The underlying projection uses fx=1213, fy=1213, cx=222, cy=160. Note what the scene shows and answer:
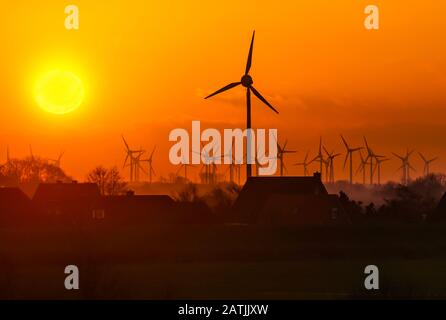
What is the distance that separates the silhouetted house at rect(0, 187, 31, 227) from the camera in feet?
320

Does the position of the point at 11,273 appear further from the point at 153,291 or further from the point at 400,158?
the point at 400,158

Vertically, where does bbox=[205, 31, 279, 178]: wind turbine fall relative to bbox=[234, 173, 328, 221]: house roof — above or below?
above

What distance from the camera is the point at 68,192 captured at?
11738 centimetres

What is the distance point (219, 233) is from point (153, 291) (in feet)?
90.0

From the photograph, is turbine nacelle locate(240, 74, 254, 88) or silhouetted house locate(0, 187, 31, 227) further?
turbine nacelle locate(240, 74, 254, 88)

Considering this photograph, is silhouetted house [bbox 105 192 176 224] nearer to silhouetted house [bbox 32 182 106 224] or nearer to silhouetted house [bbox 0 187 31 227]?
silhouetted house [bbox 32 182 106 224]

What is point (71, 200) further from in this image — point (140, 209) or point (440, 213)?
point (440, 213)

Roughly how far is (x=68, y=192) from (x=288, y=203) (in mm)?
23834

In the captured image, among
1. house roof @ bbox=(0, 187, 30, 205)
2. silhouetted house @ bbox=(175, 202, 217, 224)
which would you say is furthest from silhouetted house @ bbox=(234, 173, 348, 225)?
house roof @ bbox=(0, 187, 30, 205)

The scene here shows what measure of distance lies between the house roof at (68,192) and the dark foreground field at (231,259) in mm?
34952

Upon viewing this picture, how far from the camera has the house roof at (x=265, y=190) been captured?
11006 centimetres

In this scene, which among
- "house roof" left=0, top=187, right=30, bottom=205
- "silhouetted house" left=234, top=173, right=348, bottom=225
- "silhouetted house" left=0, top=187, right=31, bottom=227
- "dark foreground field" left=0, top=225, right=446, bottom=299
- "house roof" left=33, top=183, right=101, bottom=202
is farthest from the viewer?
"house roof" left=33, top=183, right=101, bottom=202

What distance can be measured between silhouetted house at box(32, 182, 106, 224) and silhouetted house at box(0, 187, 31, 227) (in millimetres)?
4614
